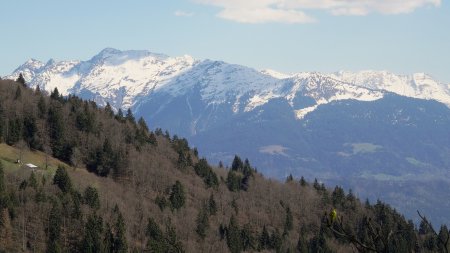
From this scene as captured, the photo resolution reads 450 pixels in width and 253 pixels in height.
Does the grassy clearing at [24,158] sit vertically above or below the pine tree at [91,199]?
above

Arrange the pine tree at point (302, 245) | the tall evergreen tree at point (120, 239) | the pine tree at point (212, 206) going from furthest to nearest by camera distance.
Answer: the pine tree at point (212, 206) < the pine tree at point (302, 245) < the tall evergreen tree at point (120, 239)

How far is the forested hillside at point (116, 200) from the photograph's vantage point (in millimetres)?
128000

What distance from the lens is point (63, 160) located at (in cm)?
16700

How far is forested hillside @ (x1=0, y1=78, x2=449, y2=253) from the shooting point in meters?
128

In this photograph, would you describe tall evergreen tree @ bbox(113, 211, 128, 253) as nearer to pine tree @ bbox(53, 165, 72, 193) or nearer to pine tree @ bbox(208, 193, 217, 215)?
pine tree @ bbox(53, 165, 72, 193)

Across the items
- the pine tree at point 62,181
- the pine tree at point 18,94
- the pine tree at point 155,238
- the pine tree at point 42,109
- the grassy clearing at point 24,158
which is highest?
the pine tree at point 18,94

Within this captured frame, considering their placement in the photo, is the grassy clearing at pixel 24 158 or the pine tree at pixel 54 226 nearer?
the pine tree at pixel 54 226

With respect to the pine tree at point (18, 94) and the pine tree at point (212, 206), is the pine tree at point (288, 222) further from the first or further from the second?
the pine tree at point (18, 94)

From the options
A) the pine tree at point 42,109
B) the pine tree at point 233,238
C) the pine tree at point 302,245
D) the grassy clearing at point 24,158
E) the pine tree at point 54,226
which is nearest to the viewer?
the pine tree at point 54,226

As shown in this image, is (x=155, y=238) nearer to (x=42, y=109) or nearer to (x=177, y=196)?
(x=177, y=196)

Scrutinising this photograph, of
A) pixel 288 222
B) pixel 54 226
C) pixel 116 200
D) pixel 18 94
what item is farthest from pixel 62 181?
pixel 288 222

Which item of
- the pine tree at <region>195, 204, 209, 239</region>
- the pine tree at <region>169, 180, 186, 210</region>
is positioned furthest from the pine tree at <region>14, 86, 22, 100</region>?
the pine tree at <region>195, 204, 209, 239</region>

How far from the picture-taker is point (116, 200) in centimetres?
15262

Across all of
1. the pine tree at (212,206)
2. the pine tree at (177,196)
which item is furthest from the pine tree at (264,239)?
the pine tree at (177,196)
